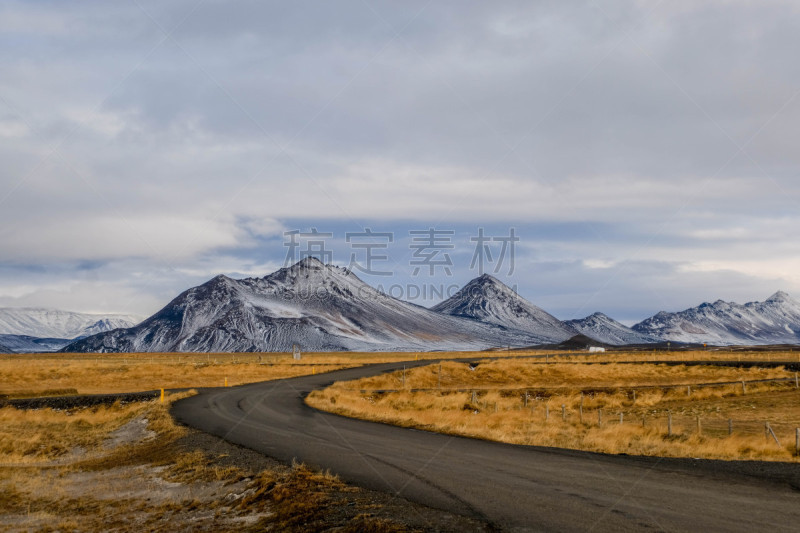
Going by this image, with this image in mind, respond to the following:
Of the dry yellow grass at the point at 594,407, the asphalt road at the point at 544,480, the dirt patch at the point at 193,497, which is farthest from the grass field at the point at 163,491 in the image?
the dry yellow grass at the point at 594,407

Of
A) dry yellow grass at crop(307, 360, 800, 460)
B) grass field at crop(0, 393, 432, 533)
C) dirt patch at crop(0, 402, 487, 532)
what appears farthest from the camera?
dry yellow grass at crop(307, 360, 800, 460)

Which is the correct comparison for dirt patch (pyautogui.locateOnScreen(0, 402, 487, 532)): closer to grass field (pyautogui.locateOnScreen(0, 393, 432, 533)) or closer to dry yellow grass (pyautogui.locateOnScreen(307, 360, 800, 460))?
grass field (pyautogui.locateOnScreen(0, 393, 432, 533))

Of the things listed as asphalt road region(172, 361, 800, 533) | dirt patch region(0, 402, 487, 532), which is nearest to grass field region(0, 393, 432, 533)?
dirt patch region(0, 402, 487, 532)

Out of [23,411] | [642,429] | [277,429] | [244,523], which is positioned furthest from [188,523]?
[23,411]

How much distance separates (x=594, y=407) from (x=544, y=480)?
32834 mm

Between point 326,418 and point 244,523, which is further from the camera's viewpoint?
point 326,418

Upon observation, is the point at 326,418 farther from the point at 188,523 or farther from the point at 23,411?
the point at 23,411

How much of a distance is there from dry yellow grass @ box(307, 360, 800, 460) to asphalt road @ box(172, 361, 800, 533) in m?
2.81

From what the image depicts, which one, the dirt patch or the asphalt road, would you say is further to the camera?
the dirt patch

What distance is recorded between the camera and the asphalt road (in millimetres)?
11883

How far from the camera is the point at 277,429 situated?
2678cm

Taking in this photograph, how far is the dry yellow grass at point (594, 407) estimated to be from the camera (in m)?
23.4

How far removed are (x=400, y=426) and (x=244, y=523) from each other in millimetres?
15414

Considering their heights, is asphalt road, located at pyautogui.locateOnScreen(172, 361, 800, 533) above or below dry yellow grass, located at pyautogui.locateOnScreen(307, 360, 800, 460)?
above
